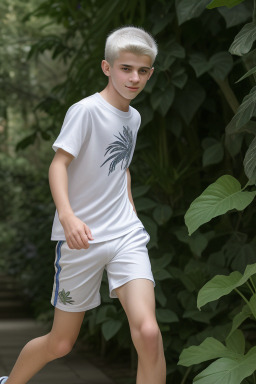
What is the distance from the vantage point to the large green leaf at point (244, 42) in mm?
2766

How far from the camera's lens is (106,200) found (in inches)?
121

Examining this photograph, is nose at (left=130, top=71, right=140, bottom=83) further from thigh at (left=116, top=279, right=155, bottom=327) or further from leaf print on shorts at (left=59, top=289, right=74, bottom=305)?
leaf print on shorts at (left=59, top=289, right=74, bottom=305)

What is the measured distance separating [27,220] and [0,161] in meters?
4.35

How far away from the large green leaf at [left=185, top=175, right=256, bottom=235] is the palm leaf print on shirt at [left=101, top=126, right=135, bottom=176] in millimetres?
363

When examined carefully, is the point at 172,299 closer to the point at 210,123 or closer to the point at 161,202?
the point at 161,202

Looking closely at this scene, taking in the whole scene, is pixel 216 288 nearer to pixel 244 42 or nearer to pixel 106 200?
pixel 106 200

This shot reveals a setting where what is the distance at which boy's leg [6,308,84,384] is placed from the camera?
314 cm

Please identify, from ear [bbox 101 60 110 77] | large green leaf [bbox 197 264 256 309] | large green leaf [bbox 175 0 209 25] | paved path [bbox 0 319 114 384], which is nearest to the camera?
large green leaf [bbox 197 264 256 309]

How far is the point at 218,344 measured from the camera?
121 inches

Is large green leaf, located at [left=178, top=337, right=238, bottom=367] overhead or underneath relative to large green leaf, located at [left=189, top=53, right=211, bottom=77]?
underneath

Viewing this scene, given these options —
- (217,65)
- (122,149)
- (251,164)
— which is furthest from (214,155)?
(251,164)

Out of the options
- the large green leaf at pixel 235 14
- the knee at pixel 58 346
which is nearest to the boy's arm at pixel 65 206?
the knee at pixel 58 346

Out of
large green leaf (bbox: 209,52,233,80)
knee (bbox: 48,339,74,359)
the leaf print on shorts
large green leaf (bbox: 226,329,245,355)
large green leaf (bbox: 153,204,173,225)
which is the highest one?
large green leaf (bbox: 209,52,233,80)

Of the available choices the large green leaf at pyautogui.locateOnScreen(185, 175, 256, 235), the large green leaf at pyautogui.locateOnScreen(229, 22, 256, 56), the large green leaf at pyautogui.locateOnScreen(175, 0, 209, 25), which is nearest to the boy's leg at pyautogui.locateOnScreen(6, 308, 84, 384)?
the large green leaf at pyautogui.locateOnScreen(185, 175, 256, 235)
